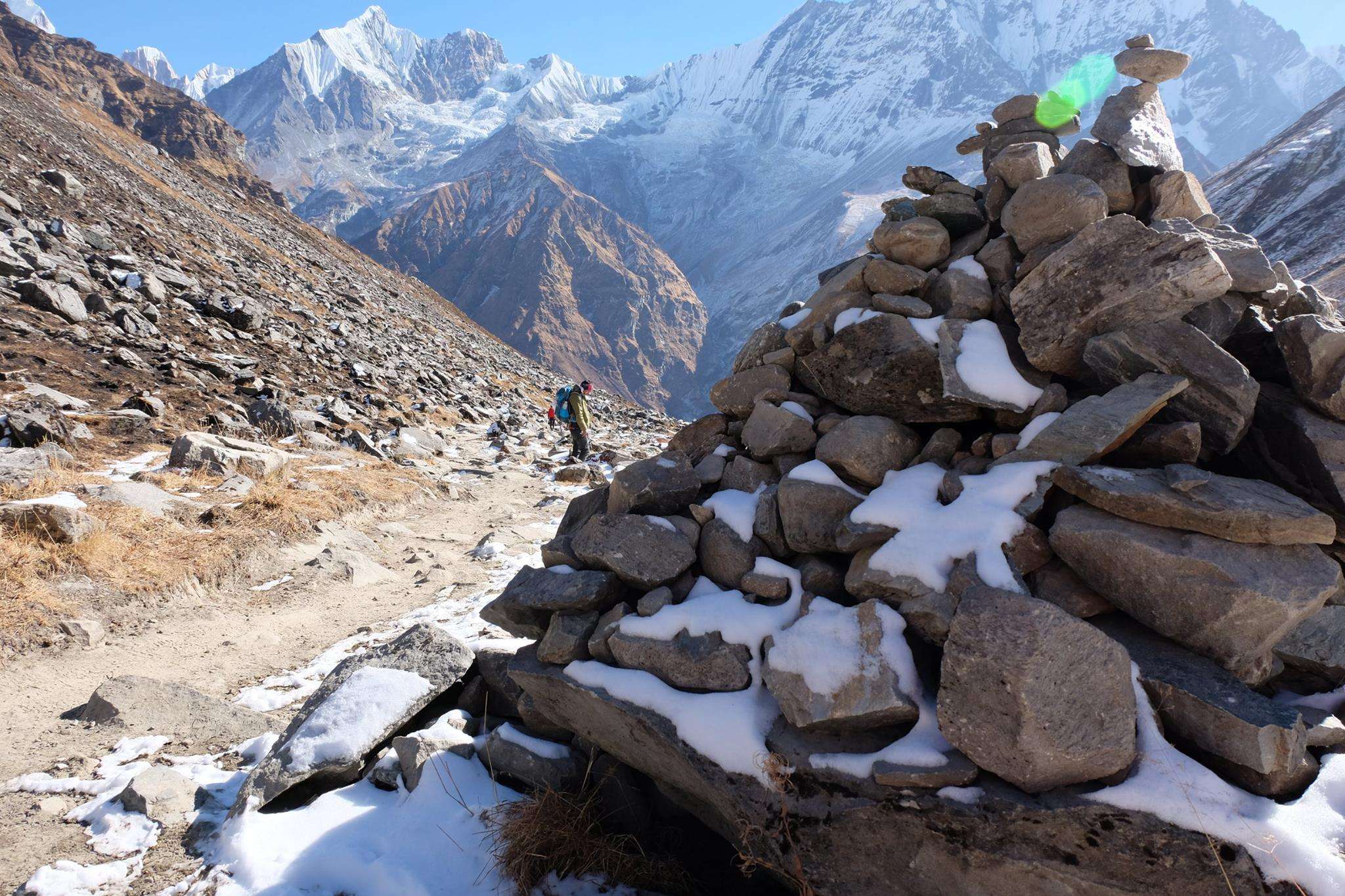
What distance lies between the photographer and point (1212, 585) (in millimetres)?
3391

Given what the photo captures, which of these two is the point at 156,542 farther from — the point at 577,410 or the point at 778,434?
the point at 577,410

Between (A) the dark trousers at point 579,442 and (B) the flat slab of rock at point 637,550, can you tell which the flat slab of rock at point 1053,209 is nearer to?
(B) the flat slab of rock at point 637,550

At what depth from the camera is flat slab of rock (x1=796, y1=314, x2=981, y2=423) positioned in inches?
188

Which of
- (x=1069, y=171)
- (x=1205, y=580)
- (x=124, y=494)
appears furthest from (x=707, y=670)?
(x=124, y=494)

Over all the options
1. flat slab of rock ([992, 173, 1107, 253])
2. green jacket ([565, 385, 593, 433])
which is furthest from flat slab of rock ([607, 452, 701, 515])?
green jacket ([565, 385, 593, 433])

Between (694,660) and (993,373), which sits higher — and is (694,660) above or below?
below

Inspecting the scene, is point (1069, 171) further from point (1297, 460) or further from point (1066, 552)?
point (1066, 552)

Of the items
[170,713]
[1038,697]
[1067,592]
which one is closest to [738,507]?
[1067,592]

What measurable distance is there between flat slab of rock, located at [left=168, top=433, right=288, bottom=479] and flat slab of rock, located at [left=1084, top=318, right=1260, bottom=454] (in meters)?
11.7

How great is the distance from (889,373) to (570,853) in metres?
3.95

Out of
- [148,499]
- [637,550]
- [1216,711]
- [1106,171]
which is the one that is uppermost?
[1106,171]

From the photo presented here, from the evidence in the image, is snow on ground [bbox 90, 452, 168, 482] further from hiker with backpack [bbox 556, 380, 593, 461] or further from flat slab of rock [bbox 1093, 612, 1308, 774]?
flat slab of rock [bbox 1093, 612, 1308, 774]

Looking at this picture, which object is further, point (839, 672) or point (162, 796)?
point (162, 796)

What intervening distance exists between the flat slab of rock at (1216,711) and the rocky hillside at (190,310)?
46.8 ft
